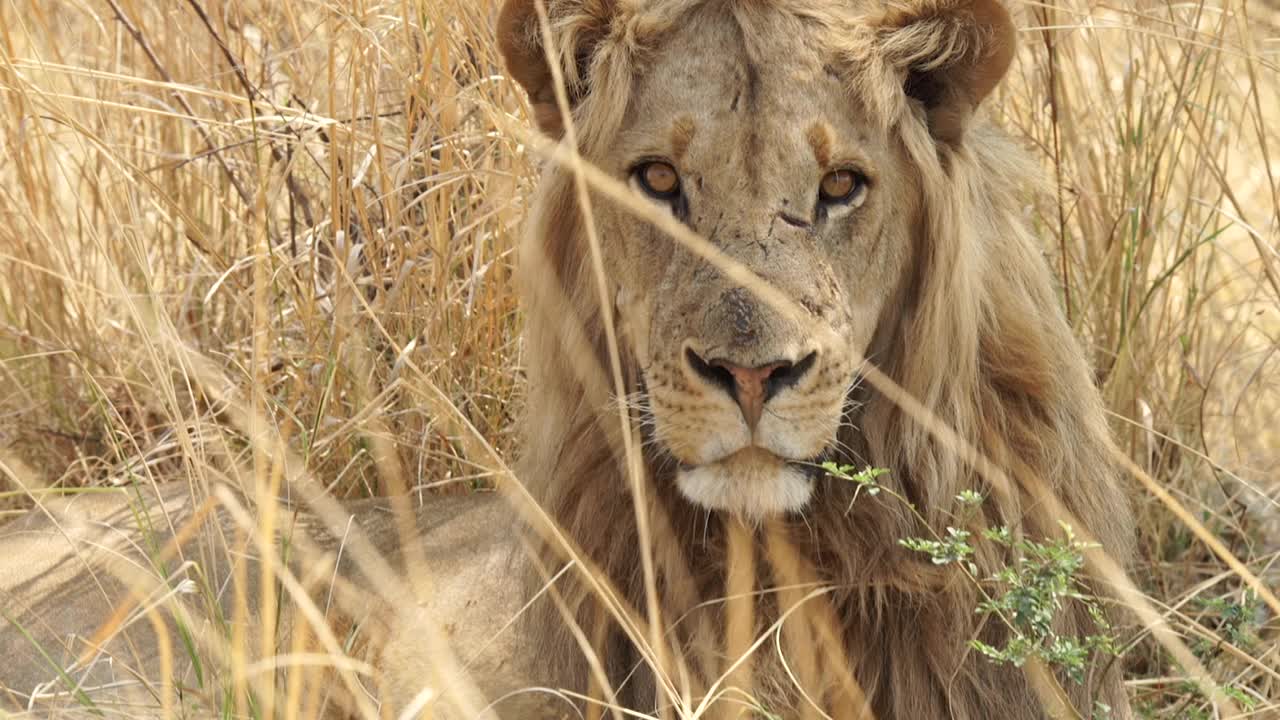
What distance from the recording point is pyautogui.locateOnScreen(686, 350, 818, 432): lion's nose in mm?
2793

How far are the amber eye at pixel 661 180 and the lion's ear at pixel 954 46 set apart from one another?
470 mm

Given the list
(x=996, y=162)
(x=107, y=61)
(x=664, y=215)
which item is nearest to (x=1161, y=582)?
(x=996, y=162)

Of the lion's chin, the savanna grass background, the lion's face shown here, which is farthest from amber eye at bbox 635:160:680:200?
the savanna grass background

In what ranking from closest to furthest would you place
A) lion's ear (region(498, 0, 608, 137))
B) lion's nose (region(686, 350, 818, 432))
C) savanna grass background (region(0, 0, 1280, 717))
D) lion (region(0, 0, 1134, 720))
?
lion's nose (region(686, 350, 818, 432)) < lion (region(0, 0, 1134, 720)) < lion's ear (region(498, 0, 608, 137)) < savanna grass background (region(0, 0, 1280, 717))

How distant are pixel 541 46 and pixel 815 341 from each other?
872mm

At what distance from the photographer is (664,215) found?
119 inches

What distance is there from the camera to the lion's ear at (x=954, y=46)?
3121 millimetres

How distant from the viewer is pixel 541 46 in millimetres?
3281

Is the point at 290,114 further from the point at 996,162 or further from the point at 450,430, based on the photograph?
the point at 996,162

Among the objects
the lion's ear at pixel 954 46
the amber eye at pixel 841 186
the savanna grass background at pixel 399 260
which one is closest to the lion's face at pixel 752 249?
the amber eye at pixel 841 186

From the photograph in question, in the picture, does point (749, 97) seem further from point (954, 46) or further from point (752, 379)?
point (752, 379)

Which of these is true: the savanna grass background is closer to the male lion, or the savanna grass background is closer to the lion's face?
the male lion

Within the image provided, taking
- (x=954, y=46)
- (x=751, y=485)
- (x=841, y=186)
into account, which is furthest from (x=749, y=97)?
(x=751, y=485)

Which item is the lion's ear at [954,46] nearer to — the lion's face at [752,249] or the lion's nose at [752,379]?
the lion's face at [752,249]
